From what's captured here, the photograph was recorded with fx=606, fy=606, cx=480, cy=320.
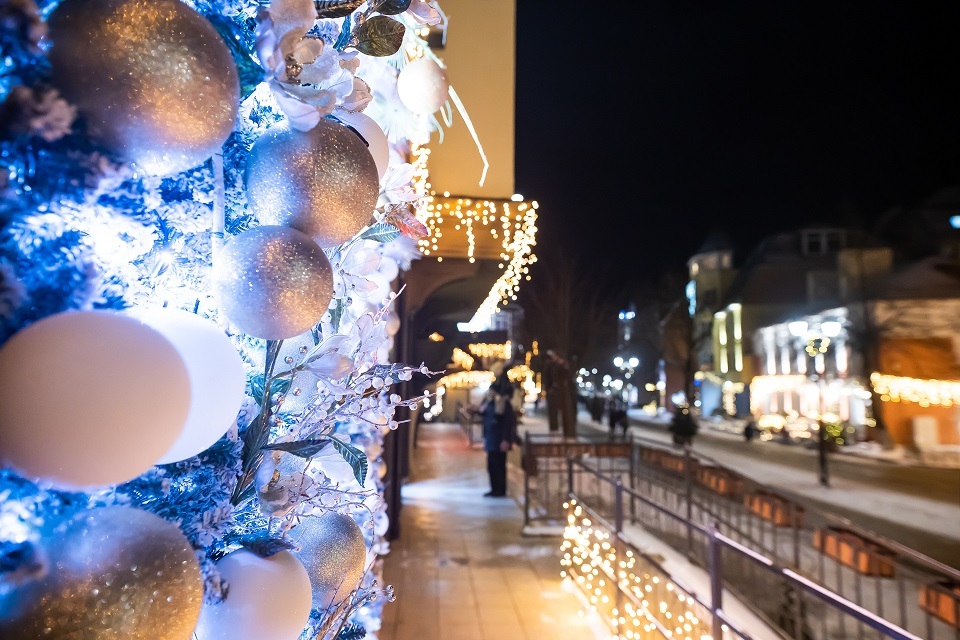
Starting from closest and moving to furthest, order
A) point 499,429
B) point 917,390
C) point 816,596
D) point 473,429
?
point 816,596 < point 499,429 < point 473,429 < point 917,390

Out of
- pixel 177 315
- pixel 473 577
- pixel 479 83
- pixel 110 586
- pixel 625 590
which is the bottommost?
pixel 473 577

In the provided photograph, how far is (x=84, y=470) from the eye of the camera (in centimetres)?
78

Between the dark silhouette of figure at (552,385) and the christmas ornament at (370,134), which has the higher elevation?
the christmas ornament at (370,134)

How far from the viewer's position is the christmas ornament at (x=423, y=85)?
6.94 feet

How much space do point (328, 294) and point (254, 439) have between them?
0.34m

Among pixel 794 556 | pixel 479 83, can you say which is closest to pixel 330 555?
pixel 479 83

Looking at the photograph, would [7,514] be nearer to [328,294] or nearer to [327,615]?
[328,294]

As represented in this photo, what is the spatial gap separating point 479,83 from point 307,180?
5505mm

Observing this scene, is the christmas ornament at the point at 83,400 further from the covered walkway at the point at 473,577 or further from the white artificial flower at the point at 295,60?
the covered walkway at the point at 473,577

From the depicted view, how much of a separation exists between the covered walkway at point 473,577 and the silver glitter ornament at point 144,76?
4.31 m

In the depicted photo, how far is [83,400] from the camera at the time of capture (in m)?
0.76

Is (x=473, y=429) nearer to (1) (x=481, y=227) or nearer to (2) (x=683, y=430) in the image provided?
(2) (x=683, y=430)

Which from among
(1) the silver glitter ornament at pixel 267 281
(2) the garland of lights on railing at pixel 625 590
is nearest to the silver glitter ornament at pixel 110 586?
(1) the silver glitter ornament at pixel 267 281

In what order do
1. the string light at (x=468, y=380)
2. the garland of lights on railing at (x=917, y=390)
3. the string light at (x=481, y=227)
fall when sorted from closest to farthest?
the string light at (x=481, y=227) < the garland of lights on railing at (x=917, y=390) < the string light at (x=468, y=380)
